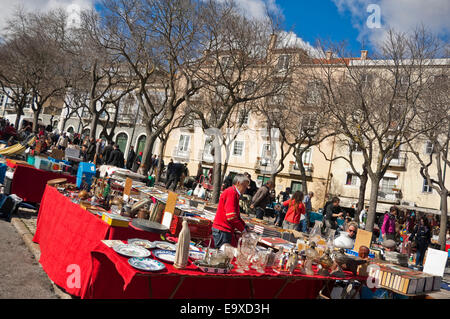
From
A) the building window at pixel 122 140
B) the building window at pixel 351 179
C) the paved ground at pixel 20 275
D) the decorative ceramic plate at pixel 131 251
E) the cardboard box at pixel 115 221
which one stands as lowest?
the paved ground at pixel 20 275

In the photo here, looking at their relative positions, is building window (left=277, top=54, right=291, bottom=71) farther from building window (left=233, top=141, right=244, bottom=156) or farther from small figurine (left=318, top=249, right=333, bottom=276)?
building window (left=233, top=141, right=244, bottom=156)

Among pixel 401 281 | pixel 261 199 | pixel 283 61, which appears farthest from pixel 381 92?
pixel 401 281

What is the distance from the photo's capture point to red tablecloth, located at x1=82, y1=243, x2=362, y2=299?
9.86 ft

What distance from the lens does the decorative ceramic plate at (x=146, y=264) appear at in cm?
271

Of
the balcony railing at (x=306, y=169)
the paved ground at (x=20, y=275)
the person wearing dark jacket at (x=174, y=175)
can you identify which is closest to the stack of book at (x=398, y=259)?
the paved ground at (x=20, y=275)

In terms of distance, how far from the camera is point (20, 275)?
170 inches

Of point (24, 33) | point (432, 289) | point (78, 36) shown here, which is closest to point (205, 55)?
point (78, 36)

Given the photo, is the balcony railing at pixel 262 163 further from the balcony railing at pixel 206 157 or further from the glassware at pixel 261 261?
the glassware at pixel 261 261

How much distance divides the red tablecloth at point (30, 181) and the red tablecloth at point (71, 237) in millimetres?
3576

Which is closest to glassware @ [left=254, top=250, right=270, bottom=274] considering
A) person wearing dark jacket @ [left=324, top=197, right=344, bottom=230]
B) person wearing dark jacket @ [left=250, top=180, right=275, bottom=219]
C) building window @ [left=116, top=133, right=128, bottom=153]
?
person wearing dark jacket @ [left=250, top=180, right=275, bottom=219]

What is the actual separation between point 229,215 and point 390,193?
28662mm

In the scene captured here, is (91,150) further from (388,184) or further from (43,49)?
(388,184)

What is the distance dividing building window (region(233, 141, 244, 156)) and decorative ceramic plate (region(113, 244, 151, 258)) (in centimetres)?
3035
